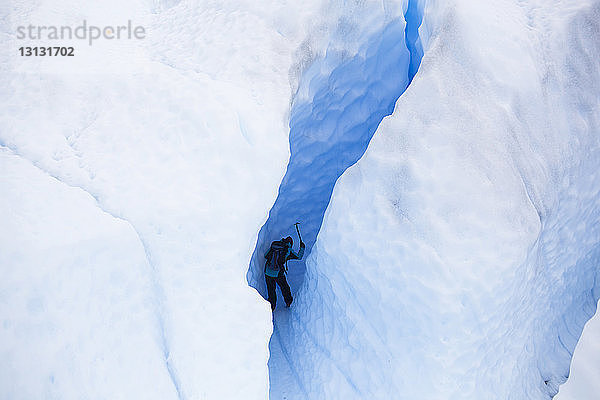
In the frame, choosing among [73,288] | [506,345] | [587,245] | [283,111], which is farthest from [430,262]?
[73,288]

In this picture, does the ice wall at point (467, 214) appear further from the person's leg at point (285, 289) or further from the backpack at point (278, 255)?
the person's leg at point (285, 289)

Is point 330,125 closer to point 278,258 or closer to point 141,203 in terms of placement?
point 278,258

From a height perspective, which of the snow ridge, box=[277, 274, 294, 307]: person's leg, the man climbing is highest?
the snow ridge

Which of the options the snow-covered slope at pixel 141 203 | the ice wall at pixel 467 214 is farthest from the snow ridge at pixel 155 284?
the ice wall at pixel 467 214

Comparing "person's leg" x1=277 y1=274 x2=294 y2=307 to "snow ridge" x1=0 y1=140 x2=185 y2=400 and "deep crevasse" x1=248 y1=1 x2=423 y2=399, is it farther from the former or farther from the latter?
"snow ridge" x1=0 y1=140 x2=185 y2=400

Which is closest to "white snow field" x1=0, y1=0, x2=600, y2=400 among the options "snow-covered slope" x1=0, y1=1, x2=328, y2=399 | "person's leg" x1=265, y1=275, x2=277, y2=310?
"snow-covered slope" x1=0, y1=1, x2=328, y2=399

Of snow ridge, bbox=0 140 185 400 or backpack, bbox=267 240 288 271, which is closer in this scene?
snow ridge, bbox=0 140 185 400

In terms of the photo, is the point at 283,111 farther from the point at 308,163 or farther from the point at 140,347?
the point at 140,347
